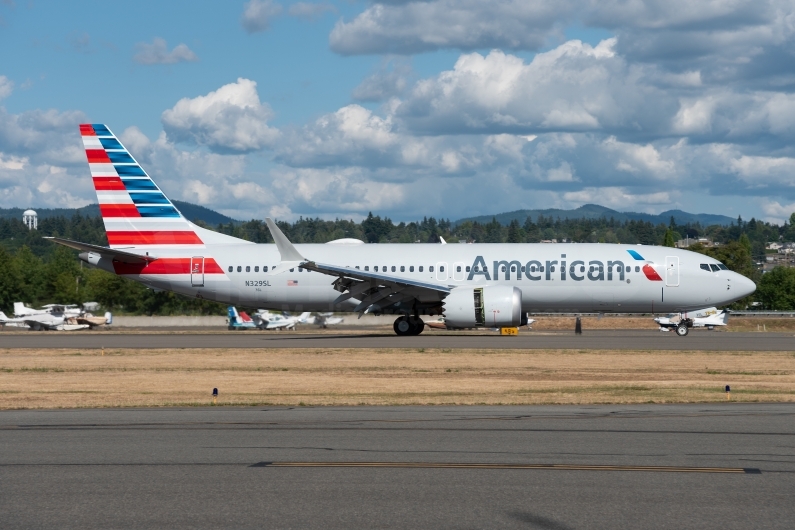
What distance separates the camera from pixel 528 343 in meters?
35.8

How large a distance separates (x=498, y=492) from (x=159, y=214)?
35199 mm

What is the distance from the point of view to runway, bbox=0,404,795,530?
26.5ft

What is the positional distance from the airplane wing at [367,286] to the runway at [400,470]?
22.8 meters

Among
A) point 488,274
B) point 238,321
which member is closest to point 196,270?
point 488,274

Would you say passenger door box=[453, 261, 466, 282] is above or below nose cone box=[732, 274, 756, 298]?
above

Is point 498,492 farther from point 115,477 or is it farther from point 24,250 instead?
point 24,250

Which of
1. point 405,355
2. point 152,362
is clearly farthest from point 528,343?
point 152,362

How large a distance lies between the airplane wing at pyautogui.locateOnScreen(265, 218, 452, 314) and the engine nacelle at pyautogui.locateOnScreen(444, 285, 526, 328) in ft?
3.08

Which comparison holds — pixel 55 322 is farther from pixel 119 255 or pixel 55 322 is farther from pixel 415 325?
pixel 415 325

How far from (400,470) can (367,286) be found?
2933 cm

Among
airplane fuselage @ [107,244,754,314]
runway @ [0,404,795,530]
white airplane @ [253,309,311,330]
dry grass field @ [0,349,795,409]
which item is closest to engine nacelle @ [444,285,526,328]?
airplane fuselage @ [107,244,754,314]

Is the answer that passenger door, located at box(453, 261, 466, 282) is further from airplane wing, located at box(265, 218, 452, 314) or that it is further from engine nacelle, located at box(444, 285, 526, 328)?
engine nacelle, located at box(444, 285, 526, 328)

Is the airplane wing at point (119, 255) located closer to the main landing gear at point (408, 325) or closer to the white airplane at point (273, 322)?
the main landing gear at point (408, 325)

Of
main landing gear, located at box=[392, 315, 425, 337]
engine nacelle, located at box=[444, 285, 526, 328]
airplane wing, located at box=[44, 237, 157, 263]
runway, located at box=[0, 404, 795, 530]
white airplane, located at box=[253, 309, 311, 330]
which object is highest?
airplane wing, located at box=[44, 237, 157, 263]
